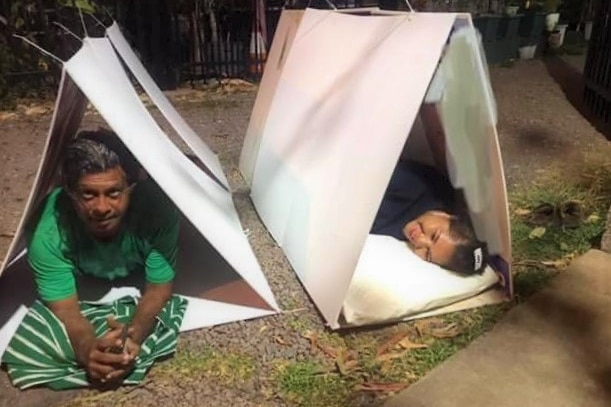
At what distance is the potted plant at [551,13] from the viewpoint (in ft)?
28.3

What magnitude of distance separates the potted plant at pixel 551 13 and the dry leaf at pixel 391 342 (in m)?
7.47

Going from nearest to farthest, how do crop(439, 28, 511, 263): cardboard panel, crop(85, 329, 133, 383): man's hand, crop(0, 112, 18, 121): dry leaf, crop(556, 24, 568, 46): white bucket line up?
crop(85, 329, 133, 383): man's hand → crop(439, 28, 511, 263): cardboard panel → crop(0, 112, 18, 121): dry leaf → crop(556, 24, 568, 46): white bucket

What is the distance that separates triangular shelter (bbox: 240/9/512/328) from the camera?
2416 mm

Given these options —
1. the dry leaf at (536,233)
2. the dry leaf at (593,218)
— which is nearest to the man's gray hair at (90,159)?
the dry leaf at (536,233)

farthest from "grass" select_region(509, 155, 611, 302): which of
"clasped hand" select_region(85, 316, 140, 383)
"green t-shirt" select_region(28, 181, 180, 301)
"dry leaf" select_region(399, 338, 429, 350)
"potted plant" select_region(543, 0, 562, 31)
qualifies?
"potted plant" select_region(543, 0, 562, 31)

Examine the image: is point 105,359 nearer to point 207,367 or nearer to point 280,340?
point 207,367

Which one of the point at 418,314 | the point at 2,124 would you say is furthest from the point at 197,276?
the point at 2,124

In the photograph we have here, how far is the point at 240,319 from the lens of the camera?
2695 mm

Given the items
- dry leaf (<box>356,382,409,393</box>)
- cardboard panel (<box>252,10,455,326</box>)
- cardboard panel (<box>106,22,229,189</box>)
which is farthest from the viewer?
cardboard panel (<box>106,22,229,189</box>)

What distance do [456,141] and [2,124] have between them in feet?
16.3

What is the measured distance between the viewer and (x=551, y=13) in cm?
893

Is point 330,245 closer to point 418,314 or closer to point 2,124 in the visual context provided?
point 418,314

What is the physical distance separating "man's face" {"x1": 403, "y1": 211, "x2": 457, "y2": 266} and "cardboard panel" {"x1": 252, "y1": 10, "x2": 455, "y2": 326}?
0.57m

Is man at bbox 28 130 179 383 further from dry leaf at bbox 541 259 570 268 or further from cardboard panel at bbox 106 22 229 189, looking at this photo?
dry leaf at bbox 541 259 570 268
